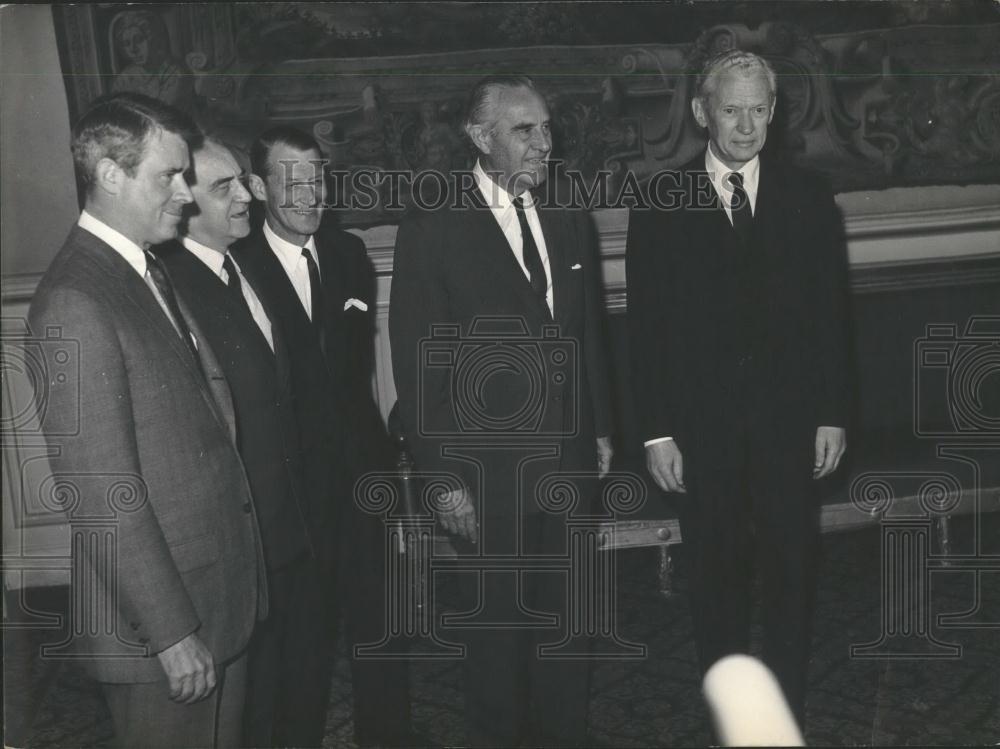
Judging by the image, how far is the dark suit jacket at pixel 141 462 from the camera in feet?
6.76

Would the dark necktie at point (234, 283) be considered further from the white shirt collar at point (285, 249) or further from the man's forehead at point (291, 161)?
the man's forehead at point (291, 161)

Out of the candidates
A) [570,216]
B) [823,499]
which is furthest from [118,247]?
[823,499]

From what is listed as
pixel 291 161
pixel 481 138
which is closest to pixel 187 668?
pixel 291 161

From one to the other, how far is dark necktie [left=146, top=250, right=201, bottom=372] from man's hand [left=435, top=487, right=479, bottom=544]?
790 mm

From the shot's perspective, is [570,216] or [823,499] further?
[823,499]

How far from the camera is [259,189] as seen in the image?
275 cm

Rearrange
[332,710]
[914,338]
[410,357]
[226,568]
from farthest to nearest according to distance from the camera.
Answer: [914,338] → [332,710] → [410,357] → [226,568]

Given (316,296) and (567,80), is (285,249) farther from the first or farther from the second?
(567,80)

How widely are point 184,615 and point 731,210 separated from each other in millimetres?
1757

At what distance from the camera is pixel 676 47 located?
10.5ft

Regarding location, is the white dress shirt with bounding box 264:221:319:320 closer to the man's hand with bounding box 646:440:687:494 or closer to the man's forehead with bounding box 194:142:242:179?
the man's forehead with bounding box 194:142:242:179

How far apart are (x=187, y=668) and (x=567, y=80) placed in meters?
2.03

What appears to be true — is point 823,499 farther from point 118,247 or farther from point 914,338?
point 118,247

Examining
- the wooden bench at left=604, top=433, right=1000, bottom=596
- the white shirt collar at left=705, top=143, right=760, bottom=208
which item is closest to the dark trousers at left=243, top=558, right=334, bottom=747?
the wooden bench at left=604, top=433, right=1000, bottom=596
